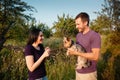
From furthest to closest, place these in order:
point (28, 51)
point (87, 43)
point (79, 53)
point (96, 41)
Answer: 1. point (28, 51)
2. point (87, 43)
3. point (96, 41)
4. point (79, 53)

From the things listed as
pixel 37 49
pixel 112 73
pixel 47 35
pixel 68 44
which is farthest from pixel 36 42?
pixel 47 35

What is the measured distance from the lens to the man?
509 centimetres

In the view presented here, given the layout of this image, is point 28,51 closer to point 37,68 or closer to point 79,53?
point 37,68

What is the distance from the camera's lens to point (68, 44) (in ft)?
16.7

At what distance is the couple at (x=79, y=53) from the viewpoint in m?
5.13

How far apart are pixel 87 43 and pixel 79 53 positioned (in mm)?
352

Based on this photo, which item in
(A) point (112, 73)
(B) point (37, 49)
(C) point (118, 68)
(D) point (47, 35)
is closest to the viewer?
(B) point (37, 49)

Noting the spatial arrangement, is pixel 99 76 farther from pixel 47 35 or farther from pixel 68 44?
pixel 47 35

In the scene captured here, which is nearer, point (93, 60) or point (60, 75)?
point (93, 60)

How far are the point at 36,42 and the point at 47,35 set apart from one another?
55460mm

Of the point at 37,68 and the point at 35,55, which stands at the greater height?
the point at 35,55

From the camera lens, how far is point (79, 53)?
4969 millimetres

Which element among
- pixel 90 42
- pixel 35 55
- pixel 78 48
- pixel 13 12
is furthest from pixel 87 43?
pixel 13 12

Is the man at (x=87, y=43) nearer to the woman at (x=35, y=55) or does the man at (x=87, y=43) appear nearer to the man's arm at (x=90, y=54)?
the man's arm at (x=90, y=54)
